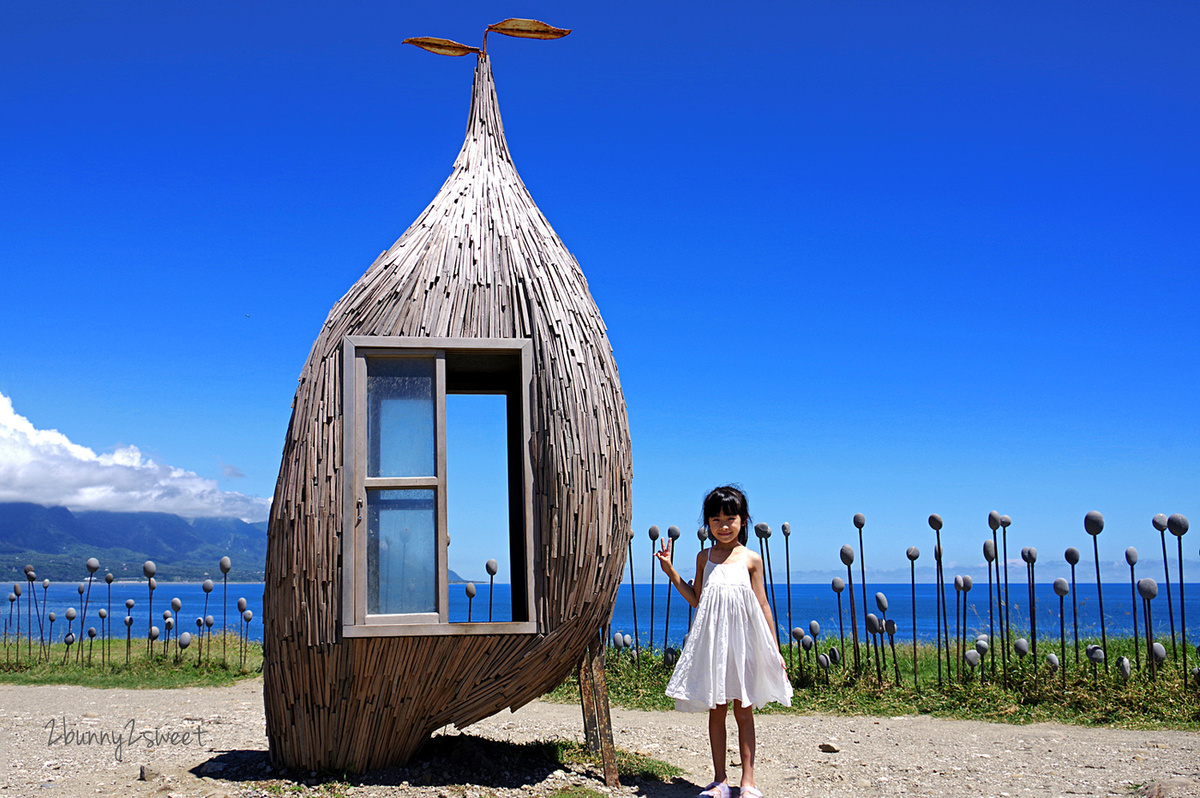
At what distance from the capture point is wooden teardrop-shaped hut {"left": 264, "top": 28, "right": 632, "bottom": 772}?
485 centimetres

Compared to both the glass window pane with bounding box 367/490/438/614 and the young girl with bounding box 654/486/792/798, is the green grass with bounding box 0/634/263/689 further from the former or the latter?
the young girl with bounding box 654/486/792/798

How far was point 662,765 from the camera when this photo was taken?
582 centimetres

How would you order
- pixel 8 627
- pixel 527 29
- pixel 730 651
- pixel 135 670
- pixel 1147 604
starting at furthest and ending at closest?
pixel 8 627
pixel 135 670
pixel 1147 604
pixel 527 29
pixel 730 651

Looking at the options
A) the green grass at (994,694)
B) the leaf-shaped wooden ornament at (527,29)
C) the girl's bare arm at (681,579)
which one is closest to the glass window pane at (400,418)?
the girl's bare arm at (681,579)

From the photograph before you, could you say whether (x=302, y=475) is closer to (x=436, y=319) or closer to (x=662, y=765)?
(x=436, y=319)

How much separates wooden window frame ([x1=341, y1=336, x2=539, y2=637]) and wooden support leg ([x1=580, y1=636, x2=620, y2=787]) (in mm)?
582

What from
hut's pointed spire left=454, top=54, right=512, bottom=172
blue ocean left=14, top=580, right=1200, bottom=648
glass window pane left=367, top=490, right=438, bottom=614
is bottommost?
blue ocean left=14, top=580, right=1200, bottom=648

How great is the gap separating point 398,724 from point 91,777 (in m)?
2.07

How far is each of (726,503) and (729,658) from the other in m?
0.86

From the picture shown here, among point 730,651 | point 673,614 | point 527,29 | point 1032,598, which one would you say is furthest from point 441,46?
point 673,614

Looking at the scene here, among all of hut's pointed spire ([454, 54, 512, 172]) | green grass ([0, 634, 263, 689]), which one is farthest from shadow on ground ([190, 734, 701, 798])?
green grass ([0, 634, 263, 689])

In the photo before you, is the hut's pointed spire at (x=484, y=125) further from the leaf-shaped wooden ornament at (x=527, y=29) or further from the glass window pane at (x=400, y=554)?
the glass window pane at (x=400, y=554)

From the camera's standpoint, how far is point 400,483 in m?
4.96

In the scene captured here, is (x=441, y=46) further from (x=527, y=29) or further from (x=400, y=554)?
(x=400, y=554)
